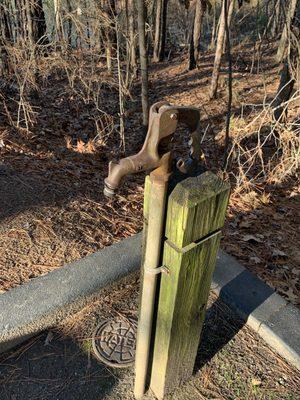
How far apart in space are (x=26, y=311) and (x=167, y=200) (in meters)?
1.34

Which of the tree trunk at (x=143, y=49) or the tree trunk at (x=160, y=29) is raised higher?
the tree trunk at (x=143, y=49)

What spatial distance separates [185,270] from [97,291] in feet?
3.64

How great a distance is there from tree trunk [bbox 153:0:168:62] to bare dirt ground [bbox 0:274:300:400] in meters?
12.9

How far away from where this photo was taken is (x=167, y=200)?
4.45 feet

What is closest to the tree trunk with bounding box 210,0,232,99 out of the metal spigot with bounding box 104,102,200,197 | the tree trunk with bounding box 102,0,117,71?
the tree trunk with bounding box 102,0,117,71

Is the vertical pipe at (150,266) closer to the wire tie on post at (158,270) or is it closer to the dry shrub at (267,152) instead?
the wire tie on post at (158,270)

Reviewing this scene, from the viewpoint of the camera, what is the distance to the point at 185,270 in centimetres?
148

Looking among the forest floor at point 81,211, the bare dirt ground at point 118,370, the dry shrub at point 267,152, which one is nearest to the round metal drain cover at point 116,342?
the bare dirt ground at point 118,370

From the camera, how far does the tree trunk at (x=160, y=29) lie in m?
13.1

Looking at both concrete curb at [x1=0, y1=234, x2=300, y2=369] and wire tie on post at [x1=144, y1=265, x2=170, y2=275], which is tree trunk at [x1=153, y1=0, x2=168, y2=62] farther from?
wire tie on post at [x1=144, y1=265, x2=170, y2=275]

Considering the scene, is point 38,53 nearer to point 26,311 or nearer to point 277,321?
point 26,311

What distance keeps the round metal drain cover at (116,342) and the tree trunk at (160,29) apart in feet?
41.9

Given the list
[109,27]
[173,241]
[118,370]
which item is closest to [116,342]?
[118,370]

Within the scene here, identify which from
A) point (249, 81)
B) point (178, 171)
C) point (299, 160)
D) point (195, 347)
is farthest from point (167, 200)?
point (249, 81)
